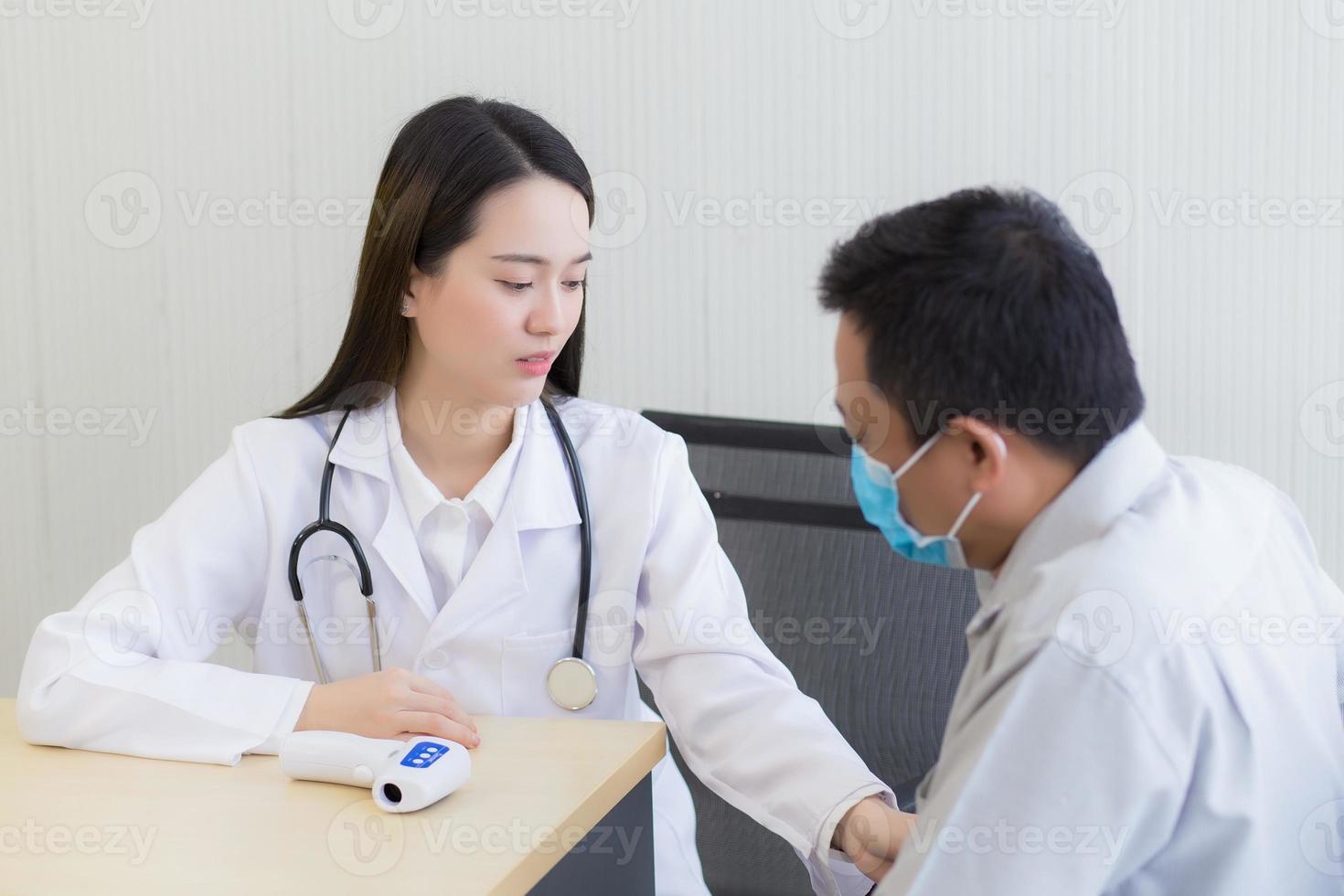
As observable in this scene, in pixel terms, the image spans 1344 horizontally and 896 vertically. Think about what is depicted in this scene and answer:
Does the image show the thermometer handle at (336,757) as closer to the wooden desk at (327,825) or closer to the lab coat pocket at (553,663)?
the wooden desk at (327,825)

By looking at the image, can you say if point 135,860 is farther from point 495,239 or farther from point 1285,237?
point 1285,237

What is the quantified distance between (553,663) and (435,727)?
28 centimetres

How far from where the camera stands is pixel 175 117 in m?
2.34

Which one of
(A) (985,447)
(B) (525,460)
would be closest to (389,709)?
(B) (525,460)

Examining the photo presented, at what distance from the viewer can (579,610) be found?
1.44 meters

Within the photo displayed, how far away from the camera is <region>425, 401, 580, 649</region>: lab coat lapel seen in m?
1.41

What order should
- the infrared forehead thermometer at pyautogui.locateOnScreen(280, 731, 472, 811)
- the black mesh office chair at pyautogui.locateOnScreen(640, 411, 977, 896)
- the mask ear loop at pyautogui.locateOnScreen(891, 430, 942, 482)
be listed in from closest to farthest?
the mask ear loop at pyautogui.locateOnScreen(891, 430, 942, 482), the infrared forehead thermometer at pyautogui.locateOnScreen(280, 731, 472, 811), the black mesh office chair at pyautogui.locateOnScreen(640, 411, 977, 896)

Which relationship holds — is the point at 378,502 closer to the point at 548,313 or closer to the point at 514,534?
the point at 514,534

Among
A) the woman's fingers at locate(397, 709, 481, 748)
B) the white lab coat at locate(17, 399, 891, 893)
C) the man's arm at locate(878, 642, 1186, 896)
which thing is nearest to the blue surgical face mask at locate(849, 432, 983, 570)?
the man's arm at locate(878, 642, 1186, 896)

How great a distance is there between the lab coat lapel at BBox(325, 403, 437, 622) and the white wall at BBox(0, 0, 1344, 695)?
2.31 feet

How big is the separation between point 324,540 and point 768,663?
53cm

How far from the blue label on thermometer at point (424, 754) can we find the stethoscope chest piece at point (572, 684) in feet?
0.86

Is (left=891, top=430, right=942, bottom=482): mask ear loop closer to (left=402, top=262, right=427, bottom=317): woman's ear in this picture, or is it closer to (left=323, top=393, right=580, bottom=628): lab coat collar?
(left=323, top=393, right=580, bottom=628): lab coat collar

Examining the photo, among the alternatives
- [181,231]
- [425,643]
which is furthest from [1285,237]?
[181,231]
